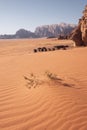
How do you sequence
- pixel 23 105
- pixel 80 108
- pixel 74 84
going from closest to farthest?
pixel 80 108
pixel 23 105
pixel 74 84

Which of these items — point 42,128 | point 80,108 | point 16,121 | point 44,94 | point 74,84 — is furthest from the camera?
point 74,84

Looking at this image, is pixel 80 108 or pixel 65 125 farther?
pixel 80 108

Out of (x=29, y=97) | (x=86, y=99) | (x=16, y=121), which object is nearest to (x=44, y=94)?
(x=29, y=97)

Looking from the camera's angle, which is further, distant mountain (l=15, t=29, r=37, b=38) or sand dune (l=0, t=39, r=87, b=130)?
Answer: distant mountain (l=15, t=29, r=37, b=38)

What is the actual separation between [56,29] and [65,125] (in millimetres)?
165612

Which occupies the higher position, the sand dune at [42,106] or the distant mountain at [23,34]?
the sand dune at [42,106]

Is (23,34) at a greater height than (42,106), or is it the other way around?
(42,106)

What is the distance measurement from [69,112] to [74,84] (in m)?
2.12

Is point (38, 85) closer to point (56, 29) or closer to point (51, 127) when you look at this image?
point (51, 127)

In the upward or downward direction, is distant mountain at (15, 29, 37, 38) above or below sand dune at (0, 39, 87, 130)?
below

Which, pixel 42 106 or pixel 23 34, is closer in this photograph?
pixel 42 106

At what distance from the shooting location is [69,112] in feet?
13.2

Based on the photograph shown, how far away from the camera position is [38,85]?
544 cm

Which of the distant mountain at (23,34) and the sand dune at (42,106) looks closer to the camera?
the sand dune at (42,106)
